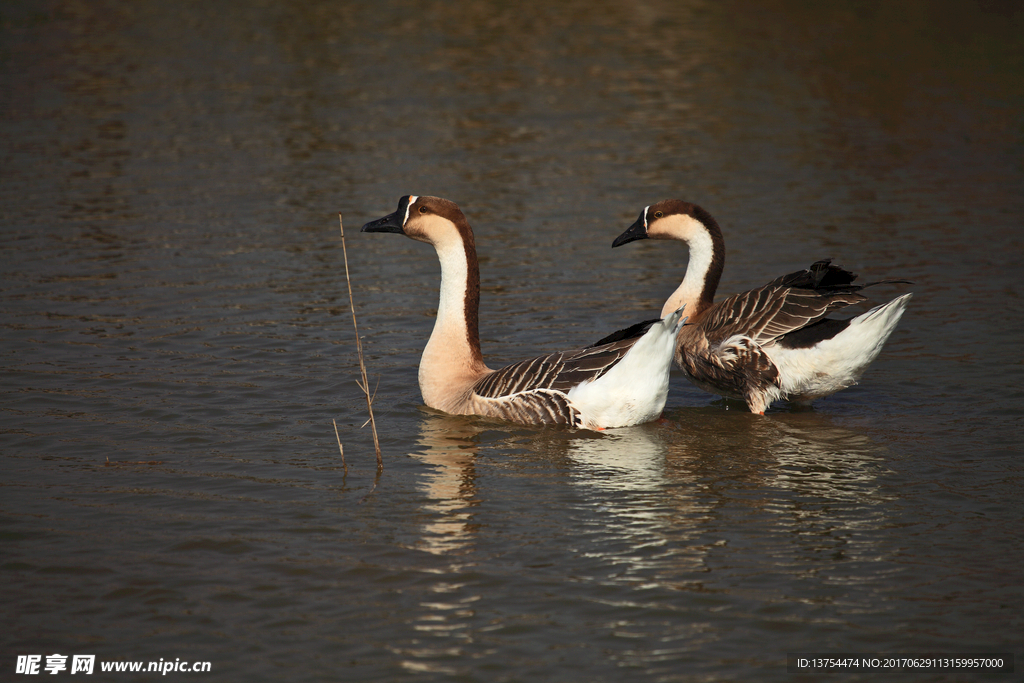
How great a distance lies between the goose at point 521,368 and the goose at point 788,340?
66cm

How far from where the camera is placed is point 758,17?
109 feet

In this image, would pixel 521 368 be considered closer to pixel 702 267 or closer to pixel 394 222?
pixel 394 222

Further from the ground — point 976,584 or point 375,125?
point 375,125

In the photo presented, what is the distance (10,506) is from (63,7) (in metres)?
33.4

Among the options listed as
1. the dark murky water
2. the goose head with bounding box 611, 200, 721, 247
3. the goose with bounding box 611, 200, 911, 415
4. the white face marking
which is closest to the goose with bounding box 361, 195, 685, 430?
the white face marking

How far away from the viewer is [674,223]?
9.62 metres

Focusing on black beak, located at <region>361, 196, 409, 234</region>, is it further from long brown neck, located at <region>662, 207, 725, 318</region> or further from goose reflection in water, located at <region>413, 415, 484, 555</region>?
long brown neck, located at <region>662, 207, 725, 318</region>

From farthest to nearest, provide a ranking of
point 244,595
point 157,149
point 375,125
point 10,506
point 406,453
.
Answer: point 375,125, point 157,149, point 406,453, point 10,506, point 244,595

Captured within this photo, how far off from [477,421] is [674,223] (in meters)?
2.78

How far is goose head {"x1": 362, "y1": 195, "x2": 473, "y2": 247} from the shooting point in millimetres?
8695

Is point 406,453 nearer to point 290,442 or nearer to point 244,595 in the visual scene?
point 290,442

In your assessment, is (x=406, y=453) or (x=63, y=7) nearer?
(x=406, y=453)

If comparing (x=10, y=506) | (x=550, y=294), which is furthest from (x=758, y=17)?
(x=10, y=506)

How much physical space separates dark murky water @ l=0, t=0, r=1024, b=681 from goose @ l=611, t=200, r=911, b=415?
15.7 inches
